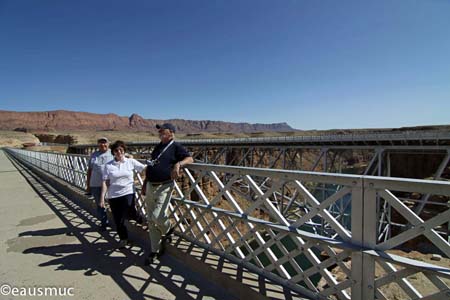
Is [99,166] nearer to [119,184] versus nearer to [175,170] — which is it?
[119,184]

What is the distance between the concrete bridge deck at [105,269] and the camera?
2494 millimetres

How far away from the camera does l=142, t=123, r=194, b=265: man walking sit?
3.01 meters

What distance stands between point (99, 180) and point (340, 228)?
4.26 metres

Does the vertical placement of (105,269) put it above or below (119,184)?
below

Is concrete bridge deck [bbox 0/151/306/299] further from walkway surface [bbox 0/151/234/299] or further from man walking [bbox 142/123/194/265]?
man walking [bbox 142/123/194/265]

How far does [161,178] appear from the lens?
3020mm

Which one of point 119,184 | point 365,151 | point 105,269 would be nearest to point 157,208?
point 119,184

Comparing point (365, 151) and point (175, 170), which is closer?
point (175, 170)

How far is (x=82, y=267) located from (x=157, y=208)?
1.19 meters

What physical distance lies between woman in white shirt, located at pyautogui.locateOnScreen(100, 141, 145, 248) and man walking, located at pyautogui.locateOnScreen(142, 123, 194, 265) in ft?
1.48

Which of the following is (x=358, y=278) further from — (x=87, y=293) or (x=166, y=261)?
(x=87, y=293)

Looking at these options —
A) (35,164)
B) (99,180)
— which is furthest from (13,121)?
(99,180)

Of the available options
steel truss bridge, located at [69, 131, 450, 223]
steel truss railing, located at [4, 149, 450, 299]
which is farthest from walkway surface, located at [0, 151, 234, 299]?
steel truss bridge, located at [69, 131, 450, 223]

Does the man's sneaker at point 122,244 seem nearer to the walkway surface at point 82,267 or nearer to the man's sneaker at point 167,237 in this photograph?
the walkway surface at point 82,267
